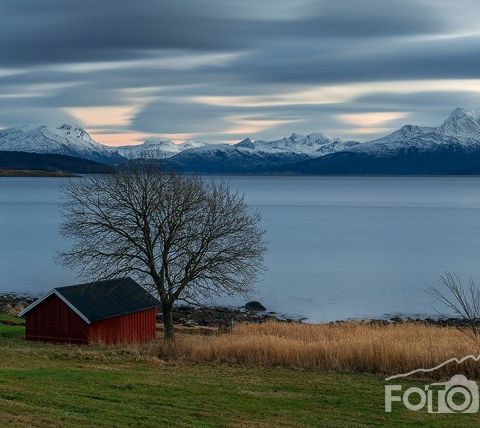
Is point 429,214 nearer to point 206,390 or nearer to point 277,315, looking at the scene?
point 277,315

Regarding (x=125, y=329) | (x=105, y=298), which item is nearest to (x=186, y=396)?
(x=125, y=329)

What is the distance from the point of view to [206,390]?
17344 mm

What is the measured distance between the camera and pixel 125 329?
33438 mm

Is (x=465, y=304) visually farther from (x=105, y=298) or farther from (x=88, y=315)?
(x=88, y=315)

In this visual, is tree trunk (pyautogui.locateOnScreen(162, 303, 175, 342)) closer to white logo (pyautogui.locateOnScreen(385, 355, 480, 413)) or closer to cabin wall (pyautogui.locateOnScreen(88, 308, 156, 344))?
cabin wall (pyautogui.locateOnScreen(88, 308, 156, 344))

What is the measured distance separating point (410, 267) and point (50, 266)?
36.4m

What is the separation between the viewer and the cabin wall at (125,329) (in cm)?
3197

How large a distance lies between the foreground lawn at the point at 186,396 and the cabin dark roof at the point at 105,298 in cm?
1007

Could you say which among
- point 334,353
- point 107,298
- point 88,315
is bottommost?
point 334,353

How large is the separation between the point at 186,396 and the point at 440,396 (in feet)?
18.9

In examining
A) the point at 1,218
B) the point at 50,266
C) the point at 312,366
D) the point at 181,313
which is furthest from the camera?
Answer: the point at 1,218

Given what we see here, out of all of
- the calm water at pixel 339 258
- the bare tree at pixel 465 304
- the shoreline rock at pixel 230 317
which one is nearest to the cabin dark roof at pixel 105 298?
the shoreline rock at pixel 230 317

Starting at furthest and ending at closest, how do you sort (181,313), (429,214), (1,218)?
(429,214) < (1,218) < (181,313)

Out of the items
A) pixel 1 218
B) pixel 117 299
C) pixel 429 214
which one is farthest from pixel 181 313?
pixel 429 214
